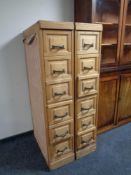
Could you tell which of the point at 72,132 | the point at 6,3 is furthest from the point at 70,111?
the point at 6,3

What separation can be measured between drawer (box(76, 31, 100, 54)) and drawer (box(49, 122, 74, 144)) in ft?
2.35

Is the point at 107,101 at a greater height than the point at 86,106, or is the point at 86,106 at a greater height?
the point at 86,106

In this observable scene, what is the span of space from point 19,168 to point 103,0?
202cm

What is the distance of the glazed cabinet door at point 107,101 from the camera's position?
1757 mm

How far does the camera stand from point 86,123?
1526 mm

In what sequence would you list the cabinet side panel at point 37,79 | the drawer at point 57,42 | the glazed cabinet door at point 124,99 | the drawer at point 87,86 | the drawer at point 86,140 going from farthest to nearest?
the glazed cabinet door at point 124,99 < the drawer at point 86,140 < the drawer at point 87,86 < the cabinet side panel at point 37,79 < the drawer at point 57,42

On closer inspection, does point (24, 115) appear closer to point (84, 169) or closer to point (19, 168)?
point (19, 168)

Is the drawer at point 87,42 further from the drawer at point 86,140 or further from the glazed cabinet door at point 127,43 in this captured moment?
the drawer at point 86,140

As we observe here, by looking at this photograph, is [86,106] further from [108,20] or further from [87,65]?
[108,20]

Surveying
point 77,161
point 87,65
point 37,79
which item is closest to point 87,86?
point 87,65

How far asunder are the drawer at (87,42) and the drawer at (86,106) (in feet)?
1.54

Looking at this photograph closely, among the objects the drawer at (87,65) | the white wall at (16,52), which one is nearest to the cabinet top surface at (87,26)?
the drawer at (87,65)

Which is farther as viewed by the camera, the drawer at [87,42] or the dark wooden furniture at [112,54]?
the dark wooden furniture at [112,54]

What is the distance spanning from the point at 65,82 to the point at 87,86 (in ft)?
0.80
